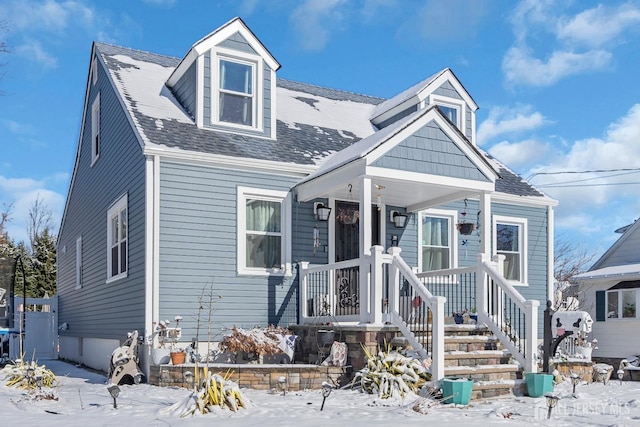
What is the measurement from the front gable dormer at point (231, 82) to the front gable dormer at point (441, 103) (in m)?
3.35

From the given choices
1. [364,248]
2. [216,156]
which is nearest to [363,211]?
[364,248]

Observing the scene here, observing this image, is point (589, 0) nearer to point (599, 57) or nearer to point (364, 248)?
point (599, 57)

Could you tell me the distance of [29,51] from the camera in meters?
13.3

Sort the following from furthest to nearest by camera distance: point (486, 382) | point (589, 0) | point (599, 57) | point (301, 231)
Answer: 1. point (599, 57)
2. point (301, 231)
3. point (589, 0)
4. point (486, 382)

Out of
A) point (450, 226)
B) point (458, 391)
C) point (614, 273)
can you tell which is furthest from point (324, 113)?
point (614, 273)

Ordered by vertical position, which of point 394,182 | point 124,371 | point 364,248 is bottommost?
point 124,371

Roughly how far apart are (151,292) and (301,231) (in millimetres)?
2975

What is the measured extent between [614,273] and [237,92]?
11.0 meters

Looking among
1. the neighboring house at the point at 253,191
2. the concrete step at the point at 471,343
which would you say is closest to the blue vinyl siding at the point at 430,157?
the neighboring house at the point at 253,191

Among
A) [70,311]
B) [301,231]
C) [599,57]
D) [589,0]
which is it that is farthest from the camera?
[70,311]

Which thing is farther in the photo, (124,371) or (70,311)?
(70,311)

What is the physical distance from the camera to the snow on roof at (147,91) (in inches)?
483

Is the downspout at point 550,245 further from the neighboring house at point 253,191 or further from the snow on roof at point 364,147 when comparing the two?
the snow on roof at point 364,147

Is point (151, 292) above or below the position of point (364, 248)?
below
